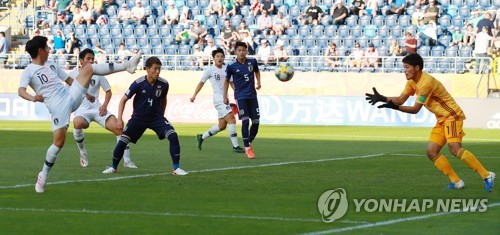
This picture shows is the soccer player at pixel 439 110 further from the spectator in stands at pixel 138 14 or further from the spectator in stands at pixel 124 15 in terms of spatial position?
the spectator in stands at pixel 124 15

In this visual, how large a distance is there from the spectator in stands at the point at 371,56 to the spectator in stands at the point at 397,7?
2088 millimetres

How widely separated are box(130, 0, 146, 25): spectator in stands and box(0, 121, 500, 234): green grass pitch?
17.8 metres

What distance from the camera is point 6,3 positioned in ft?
157

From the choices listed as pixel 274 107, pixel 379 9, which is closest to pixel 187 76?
pixel 274 107

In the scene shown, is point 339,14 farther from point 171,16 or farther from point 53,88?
point 53,88

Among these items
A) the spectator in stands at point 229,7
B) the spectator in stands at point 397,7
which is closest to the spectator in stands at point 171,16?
the spectator in stands at point 229,7

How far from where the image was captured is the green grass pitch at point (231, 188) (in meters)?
11.3

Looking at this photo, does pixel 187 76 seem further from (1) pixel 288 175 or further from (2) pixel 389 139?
(1) pixel 288 175

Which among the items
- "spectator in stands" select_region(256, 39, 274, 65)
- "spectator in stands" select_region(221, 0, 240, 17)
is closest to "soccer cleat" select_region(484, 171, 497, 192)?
"spectator in stands" select_region(256, 39, 274, 65)

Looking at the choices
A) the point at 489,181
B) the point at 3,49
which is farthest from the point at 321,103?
the point at 489,181

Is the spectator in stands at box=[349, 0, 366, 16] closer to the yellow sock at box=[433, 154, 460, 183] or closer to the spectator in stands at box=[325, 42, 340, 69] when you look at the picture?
the spectator in stands at box=[325, 42, 340, 69]

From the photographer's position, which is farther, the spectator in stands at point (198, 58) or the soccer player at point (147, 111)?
the spectator in stands at point (198, 58)

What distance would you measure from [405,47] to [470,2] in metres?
3.53

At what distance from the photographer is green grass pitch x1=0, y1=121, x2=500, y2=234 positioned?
1128cm
